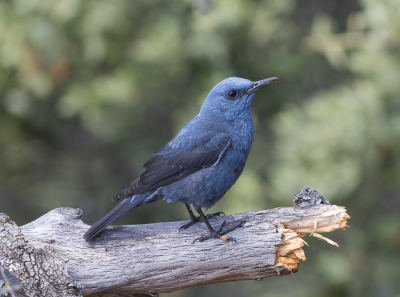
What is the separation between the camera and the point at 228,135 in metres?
4.00

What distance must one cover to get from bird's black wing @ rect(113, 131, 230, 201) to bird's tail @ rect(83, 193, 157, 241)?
0.09m

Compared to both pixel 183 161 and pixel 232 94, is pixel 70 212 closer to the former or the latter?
pixel 183 161

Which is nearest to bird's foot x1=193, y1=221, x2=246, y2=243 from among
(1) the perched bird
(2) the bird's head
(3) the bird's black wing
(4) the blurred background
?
(1) the perched bird

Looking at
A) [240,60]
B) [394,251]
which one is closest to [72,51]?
[240,60]

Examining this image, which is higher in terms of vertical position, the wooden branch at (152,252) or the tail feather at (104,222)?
the tail feather at (104,222)

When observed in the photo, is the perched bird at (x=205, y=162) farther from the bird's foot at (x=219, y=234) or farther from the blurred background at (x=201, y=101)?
the blurred background at (x=201, y=101)

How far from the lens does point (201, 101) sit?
589 centimetres

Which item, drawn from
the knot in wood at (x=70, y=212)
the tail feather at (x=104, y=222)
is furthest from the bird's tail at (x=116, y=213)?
the knot in wood at (x=70, y=212)

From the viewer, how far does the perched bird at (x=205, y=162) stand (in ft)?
12.8

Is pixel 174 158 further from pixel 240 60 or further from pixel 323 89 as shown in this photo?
pixel 323 89

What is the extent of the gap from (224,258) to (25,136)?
5.00 meters

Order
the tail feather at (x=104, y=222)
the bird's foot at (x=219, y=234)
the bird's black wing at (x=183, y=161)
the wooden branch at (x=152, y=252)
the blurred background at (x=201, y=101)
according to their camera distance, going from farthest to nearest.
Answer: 1. the blurred background at (x=201, y=101)
2. the bird's black wing at (x=183, y=161)
3. the bird's foot at (x=219, y=234)
4. the tail feather at (x=104, y=222)
5. the wooden branch at (x=152, y=252)

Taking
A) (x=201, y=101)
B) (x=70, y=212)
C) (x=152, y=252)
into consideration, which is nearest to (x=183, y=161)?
(x=152, y=252)

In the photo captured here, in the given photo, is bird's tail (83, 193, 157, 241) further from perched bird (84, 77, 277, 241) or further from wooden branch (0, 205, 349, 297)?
wooden branch (0, 205, 349, 297)
